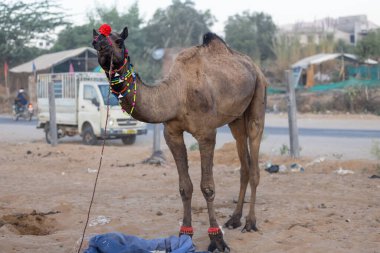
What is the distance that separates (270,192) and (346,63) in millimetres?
28839

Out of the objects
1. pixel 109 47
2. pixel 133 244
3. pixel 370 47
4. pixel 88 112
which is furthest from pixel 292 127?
pixel 370 47

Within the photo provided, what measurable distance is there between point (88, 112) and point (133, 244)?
1247 cm

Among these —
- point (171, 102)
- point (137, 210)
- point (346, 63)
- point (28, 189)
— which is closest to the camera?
point (171, 102)

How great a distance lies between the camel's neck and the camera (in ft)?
17.7

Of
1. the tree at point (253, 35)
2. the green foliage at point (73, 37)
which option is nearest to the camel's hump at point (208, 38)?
the tree at point (253, 35)

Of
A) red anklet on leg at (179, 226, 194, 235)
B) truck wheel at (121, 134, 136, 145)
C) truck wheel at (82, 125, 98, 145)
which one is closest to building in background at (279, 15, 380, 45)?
A: truck wheel at (121, 134, 136, 145)

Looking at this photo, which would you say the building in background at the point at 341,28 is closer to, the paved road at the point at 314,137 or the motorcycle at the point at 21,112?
the motorcycle at the point at 21,112

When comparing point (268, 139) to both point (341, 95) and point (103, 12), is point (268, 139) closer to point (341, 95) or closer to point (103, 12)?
point (341, 95)

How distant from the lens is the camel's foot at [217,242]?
19.0 ft

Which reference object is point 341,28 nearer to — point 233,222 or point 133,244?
point 233,222

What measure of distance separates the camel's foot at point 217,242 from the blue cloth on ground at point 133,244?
0.30 m

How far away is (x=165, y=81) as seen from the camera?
19.1 feet

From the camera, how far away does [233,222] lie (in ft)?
22.6

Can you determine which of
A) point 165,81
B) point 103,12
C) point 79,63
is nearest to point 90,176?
point 165,81
